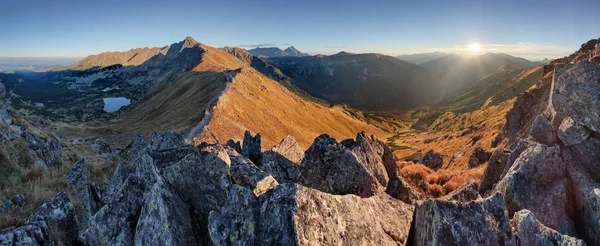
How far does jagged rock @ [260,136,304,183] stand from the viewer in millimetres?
20375

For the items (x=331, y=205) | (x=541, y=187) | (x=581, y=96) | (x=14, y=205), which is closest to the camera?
(x=331, y=205)

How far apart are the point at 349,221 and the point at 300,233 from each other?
2331mm

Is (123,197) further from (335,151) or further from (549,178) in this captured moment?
(549,178)

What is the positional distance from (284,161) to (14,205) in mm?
15730

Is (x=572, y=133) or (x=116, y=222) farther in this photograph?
(x=572, y=133)

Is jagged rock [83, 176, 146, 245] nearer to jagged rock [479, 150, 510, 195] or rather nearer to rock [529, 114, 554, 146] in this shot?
jagged rock [479, 150, 510, 195]

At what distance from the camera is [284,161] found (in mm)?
23219

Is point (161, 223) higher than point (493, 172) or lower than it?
higher

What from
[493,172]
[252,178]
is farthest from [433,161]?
[252,178]

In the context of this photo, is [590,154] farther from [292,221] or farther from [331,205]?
[292,221]

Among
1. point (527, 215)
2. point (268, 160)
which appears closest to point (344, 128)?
point (268, 160)

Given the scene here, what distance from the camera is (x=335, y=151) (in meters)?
15.4

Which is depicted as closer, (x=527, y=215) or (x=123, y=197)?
(x=527, y=215)

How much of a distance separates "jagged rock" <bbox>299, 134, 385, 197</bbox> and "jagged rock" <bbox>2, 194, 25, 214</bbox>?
12.1 meters
